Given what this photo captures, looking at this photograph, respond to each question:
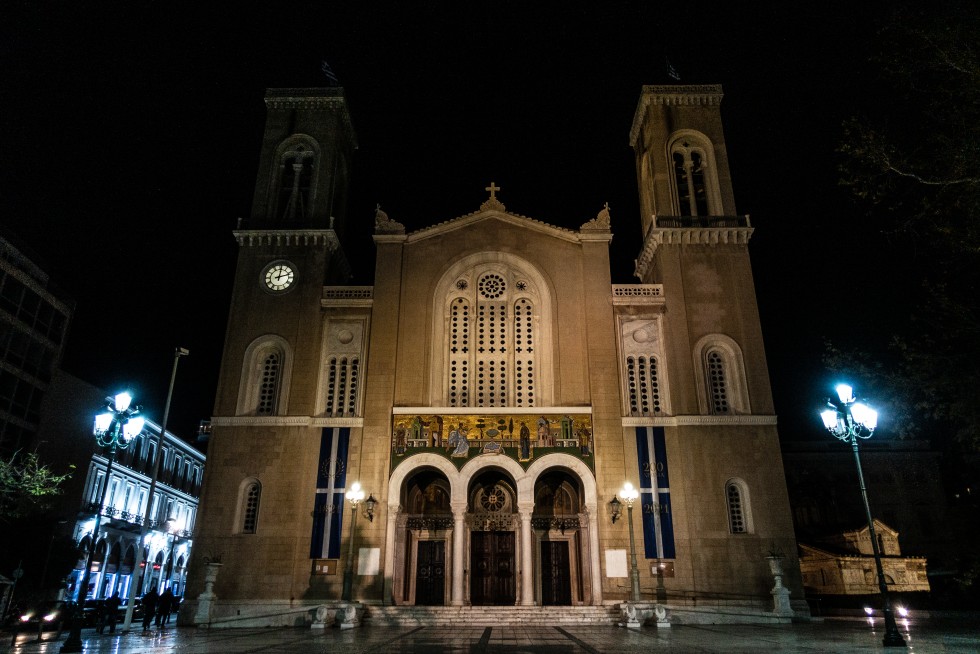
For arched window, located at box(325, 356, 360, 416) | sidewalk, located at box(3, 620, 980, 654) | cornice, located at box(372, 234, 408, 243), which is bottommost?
sidewalk, located at box(3, 620, 980, 654)

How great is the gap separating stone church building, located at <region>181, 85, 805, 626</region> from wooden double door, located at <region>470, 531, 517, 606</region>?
0.26ft

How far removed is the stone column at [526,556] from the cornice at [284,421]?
7531 mm

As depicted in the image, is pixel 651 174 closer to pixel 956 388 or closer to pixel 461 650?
pixel 956 388

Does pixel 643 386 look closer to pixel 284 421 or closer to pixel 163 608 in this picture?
pixel 284 421

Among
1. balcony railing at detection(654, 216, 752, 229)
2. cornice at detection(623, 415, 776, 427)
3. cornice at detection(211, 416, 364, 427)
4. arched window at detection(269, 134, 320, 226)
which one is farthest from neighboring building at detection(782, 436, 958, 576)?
arched window at detection(269, 134, 320, 226)

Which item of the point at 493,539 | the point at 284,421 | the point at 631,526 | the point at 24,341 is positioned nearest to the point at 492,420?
the point at 493,539

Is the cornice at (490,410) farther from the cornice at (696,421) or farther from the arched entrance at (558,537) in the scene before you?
the arched entrance at (558,537)

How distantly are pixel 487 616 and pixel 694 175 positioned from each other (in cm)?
2302

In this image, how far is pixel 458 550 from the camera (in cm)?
2500

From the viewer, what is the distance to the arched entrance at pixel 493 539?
2697cm

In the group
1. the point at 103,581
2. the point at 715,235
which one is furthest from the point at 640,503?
the point at 103,581

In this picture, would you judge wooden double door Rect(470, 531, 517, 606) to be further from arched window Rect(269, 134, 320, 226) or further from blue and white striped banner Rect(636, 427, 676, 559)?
arched window Rect(269, 134, 320, 226)

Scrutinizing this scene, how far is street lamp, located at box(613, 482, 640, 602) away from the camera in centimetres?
2323

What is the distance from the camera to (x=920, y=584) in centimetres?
3894
